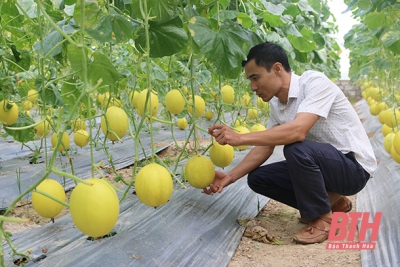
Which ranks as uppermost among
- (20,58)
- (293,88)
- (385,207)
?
(20,58)

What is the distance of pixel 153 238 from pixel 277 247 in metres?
0.81

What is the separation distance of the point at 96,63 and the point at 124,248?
94 centimetres

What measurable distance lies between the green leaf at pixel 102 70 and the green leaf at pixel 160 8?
0.29 metres

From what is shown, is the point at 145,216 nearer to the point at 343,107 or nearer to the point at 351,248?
the point at 351,248

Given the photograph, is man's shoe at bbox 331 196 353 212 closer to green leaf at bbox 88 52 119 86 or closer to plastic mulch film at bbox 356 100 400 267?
plastic mulch film at bbox 356 100 400 267

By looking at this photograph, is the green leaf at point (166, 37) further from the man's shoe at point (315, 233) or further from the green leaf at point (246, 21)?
the man's shoe at point (315, 233)

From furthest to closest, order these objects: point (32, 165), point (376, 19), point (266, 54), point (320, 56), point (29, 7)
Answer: point (320, 56) < point (32, 165) < point (376, 19) < point (266, 54) < point (29, 7)

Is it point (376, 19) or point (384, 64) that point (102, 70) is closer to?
point (376, 19)

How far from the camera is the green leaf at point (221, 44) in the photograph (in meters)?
1.83

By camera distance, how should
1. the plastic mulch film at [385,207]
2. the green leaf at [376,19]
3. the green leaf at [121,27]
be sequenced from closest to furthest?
the green leaf at [121,27] → the plastic mulch film at [385,207] → the green leaf at [376,19]

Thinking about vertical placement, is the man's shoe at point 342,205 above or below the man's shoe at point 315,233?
below

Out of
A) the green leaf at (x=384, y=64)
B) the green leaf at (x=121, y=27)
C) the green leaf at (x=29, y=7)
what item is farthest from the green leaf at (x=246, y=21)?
the green leaf at (x=384, y=64)

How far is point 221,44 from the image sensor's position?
188cm

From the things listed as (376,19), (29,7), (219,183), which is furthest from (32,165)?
(376,19)
